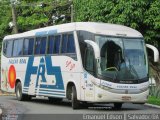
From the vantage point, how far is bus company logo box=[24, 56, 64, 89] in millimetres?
23337

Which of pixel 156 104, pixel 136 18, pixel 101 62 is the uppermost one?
pixel 136 18

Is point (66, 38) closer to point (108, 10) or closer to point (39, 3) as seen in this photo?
point (108, 10)

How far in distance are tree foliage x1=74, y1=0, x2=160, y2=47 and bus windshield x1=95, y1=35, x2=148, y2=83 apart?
931 centimetres

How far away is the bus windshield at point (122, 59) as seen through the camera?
20.5 m

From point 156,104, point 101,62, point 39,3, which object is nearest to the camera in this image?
point 101,62

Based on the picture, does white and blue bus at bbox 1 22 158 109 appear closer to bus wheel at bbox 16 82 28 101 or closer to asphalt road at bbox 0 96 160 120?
asphalt road at bbox 0 96 160 120

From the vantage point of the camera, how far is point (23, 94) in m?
27.9

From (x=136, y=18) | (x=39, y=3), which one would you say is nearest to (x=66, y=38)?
(x=136, y=18)

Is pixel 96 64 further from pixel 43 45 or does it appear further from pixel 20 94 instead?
pixel 20 94

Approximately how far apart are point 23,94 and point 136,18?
25.9 feet

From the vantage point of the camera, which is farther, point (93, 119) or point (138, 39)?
point (138, 39)

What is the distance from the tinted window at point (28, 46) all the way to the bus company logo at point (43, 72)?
456 mm

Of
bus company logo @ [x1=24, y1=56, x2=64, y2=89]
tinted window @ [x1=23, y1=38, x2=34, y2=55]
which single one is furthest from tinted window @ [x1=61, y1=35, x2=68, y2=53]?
tinted window @ [x1=23, y1=38, x2=34, y2=55]

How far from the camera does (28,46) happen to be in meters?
27.0
